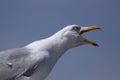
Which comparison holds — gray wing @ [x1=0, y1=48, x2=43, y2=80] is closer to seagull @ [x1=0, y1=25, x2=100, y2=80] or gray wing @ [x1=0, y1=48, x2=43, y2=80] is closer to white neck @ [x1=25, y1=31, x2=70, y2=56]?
seagull @ [x1=0, y1=25, x2=100, y2=80]

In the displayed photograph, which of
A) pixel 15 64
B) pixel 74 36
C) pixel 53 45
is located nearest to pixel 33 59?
pixel 15 64

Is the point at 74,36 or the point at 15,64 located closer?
the point at 15,64

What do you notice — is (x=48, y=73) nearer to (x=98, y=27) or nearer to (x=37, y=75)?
(x=37, y=75)

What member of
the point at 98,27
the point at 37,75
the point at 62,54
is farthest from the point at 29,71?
the point at 98,27

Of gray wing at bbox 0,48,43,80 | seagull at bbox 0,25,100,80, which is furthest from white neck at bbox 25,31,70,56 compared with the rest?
gray wing at bbox 0,48,43,80

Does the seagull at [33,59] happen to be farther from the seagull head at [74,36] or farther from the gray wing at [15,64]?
the seagull head at [74,36]

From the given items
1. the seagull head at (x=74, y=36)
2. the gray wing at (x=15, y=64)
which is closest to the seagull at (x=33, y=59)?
the gray wing at (x=15, y=64)

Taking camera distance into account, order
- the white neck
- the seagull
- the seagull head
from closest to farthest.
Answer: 1. the seagull
2. the white neck
3. the seagull head

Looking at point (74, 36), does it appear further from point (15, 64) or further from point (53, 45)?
point (15, 64)
